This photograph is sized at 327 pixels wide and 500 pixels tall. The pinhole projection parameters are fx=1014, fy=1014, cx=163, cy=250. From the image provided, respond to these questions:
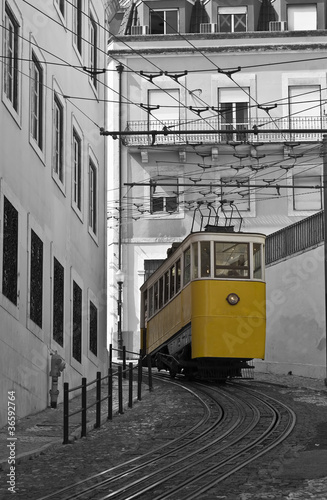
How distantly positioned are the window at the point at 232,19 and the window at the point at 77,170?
18850mm

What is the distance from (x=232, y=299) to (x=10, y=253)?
732 cm

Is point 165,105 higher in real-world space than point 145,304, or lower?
higher

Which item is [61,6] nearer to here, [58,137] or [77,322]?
[58,137]

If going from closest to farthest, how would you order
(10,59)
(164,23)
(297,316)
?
(10,59) < (297,316) < (164,23)

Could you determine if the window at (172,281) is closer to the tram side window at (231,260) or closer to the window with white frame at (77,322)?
the tram side window at (231,260)

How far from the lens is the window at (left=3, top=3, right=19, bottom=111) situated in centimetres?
1541

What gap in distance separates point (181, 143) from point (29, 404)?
2233cm

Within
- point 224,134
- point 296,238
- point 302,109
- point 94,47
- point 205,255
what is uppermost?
point 302,109

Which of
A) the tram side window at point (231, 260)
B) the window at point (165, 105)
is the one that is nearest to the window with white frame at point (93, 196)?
the tram side window at point (231, 260)

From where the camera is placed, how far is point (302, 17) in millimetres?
39312

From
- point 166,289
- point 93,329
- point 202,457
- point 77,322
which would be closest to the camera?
point 202,457

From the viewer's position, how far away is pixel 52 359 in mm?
17891

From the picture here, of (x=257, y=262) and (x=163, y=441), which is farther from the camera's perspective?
(x=257, y=262)

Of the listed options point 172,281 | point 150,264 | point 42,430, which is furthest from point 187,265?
point 150,264
